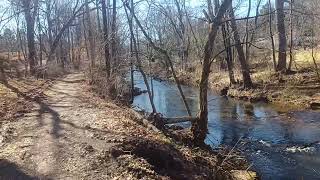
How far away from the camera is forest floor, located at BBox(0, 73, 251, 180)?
8633 mm

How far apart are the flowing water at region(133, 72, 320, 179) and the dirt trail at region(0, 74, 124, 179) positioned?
4.85 meters

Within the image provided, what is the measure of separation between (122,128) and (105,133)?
2.85 feet

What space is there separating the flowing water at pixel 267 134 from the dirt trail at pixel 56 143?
4.85m

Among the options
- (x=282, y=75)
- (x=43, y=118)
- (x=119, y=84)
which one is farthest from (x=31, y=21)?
(x=43, y=118)

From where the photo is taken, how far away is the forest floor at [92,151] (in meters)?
8.63

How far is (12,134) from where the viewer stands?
1140 cm

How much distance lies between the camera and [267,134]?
697 inches

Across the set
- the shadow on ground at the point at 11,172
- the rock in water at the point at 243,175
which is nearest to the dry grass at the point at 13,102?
the shadow on ground at the point at 11,172

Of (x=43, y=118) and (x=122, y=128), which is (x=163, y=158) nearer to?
(x=122, y=128)

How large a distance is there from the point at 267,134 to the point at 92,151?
32.4ft

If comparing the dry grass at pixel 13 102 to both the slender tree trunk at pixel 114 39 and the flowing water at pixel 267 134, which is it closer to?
the slender tree trunk at pixel 114 39

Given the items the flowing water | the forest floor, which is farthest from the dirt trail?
the flowing water

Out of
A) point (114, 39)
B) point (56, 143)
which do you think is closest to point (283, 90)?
point (114, 39)

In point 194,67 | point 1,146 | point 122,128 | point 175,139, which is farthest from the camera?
point 194,67
